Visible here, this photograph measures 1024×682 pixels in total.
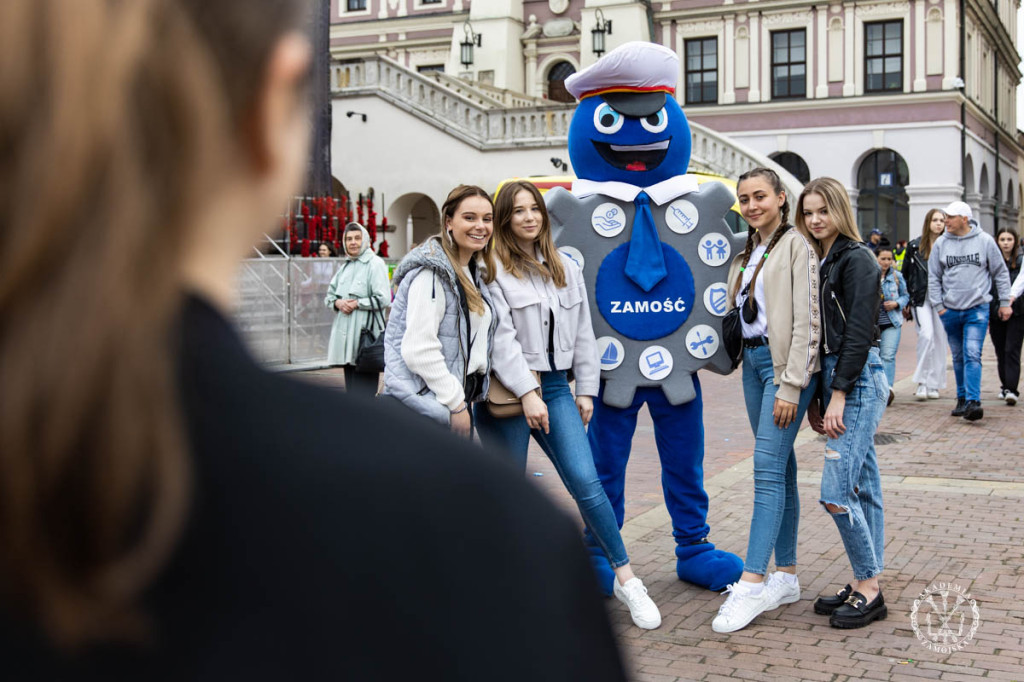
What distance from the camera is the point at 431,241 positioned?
4898mm

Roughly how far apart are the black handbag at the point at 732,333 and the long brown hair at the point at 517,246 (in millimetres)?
788

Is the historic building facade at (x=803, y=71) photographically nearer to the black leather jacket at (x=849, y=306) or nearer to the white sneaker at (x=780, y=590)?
the white sneaker at (x=780, y=590)

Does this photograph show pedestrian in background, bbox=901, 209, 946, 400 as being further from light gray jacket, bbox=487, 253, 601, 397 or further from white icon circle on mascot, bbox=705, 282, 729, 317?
light gray jacket, bbox=487, 253, 601, 397

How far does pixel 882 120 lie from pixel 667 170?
32.1m

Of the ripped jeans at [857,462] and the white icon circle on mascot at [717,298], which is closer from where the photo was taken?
the ripped jeans at [857,462]

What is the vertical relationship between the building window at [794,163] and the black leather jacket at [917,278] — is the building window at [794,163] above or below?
above

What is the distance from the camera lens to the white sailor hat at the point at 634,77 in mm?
5891

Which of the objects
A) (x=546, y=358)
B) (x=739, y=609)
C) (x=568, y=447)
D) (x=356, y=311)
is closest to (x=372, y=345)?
(x=356, y=311)

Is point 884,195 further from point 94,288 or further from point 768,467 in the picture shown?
point 94,288

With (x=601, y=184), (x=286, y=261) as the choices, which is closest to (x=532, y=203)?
(x=601, y=184)

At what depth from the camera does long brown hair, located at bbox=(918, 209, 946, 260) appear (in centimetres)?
1135

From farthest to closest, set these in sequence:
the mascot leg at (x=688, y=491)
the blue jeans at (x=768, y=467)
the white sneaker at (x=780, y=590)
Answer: the mascot leg at (x=688, y=491) → the white sneaker at (x=780, y=590) → the blue jeans at (x=768, y=467)

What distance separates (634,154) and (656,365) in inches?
44.2

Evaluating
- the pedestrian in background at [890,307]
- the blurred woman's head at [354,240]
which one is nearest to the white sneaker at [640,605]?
the blurred woman's head at [354,240]
